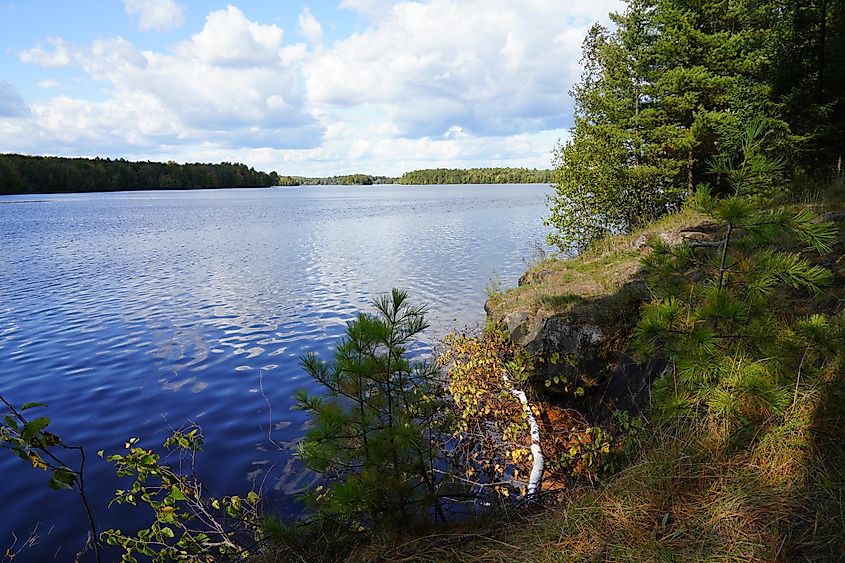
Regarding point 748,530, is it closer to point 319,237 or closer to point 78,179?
point 319,237

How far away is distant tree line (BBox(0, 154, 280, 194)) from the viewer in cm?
10281

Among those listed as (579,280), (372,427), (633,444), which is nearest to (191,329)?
(579,280)

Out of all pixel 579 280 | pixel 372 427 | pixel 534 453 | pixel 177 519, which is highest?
pixel 372 427

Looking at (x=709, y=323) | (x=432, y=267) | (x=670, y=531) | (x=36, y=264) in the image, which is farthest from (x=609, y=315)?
(x=36, y=264)

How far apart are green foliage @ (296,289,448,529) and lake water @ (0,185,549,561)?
3.28 metres

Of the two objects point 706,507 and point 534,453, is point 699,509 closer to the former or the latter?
point 706,507

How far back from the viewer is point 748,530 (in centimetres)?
309

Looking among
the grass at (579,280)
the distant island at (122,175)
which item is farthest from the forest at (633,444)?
the distant island at (122,175)

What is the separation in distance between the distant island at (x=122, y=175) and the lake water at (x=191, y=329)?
83605 mm

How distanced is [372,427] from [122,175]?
13587 cm

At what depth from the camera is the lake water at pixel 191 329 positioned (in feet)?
24.7

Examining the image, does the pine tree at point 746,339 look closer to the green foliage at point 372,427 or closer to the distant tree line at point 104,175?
the green foliage at point 372,427

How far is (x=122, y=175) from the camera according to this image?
119000 millimetres

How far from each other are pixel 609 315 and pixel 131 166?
140 metres
